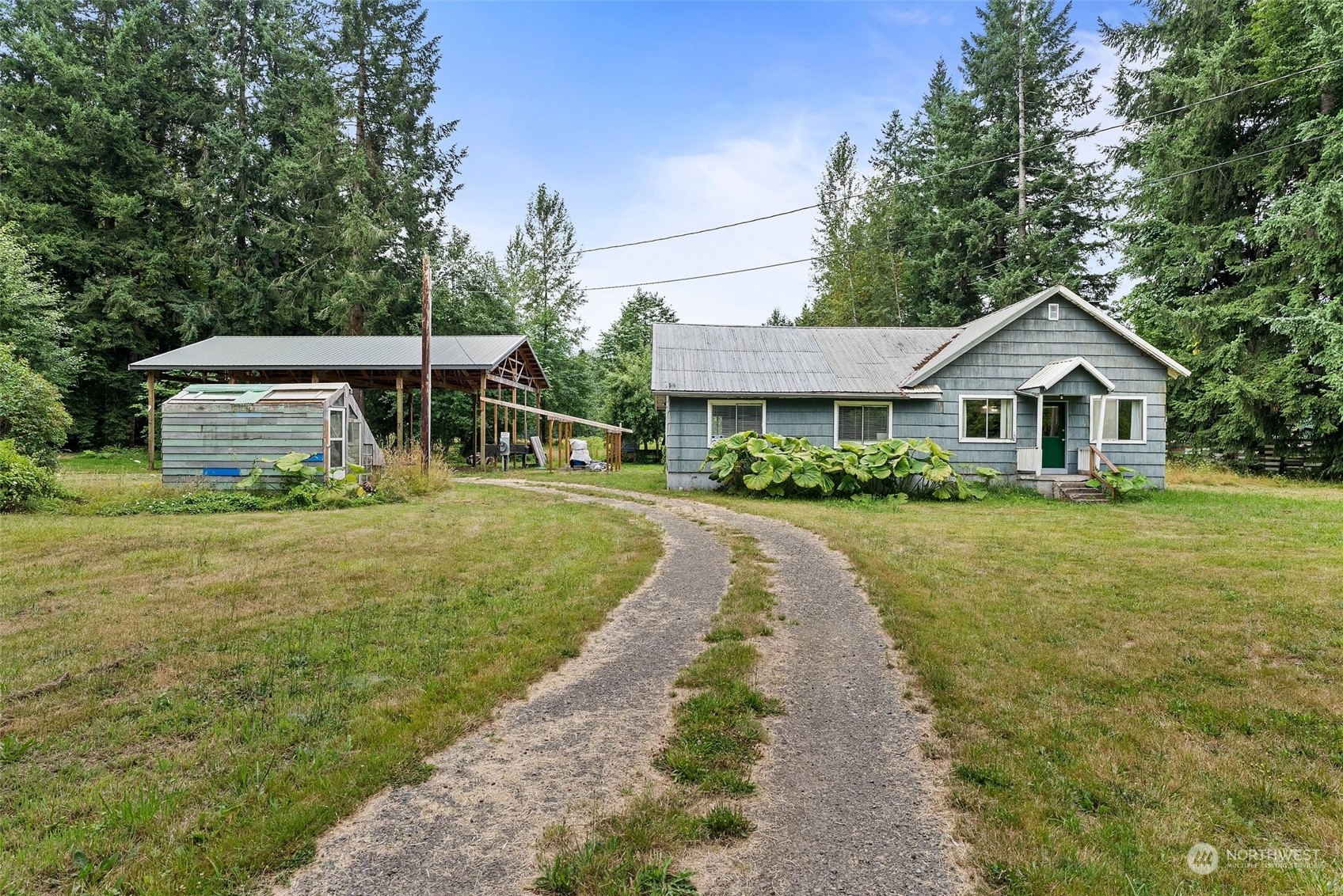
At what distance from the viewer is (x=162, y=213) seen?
26.4 m

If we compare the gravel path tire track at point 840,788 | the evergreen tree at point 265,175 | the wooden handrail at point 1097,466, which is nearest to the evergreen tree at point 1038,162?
the wooden handrail at point 1097,466

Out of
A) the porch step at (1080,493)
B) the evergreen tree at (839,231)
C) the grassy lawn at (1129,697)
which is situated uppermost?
the evergreen tree at (839,231)

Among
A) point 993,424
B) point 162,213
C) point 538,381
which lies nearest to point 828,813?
point 993,424

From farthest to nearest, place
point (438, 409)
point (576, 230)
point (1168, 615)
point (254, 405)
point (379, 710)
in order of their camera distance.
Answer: point (576, 230), point (438, 409), point (254, 405), point (1168, 615), point (379, 710)

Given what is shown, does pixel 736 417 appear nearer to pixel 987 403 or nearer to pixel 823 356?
pixel 823 356

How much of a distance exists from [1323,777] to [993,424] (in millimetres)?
14142

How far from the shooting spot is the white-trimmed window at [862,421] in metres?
15.7

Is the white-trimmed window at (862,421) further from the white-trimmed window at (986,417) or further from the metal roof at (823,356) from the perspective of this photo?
the white-trimmed window at (986,417)

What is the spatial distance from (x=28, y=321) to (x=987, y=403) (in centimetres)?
2708

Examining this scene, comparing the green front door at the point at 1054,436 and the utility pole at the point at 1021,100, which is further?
the utility pole at the point at 1021,100

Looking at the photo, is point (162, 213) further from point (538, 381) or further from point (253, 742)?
point (253, 742)

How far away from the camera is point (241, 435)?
12.3 m

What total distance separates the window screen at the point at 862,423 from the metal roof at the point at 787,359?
0.64 meters

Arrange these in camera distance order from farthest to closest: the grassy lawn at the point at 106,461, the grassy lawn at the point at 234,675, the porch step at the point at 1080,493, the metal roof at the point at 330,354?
1. the metal roof at the point at 330,354
2. the grassy lawn at the point at 106,461
3. the porch step at the point at 1080,493
4. the grassy lawn at the point at 234,675
